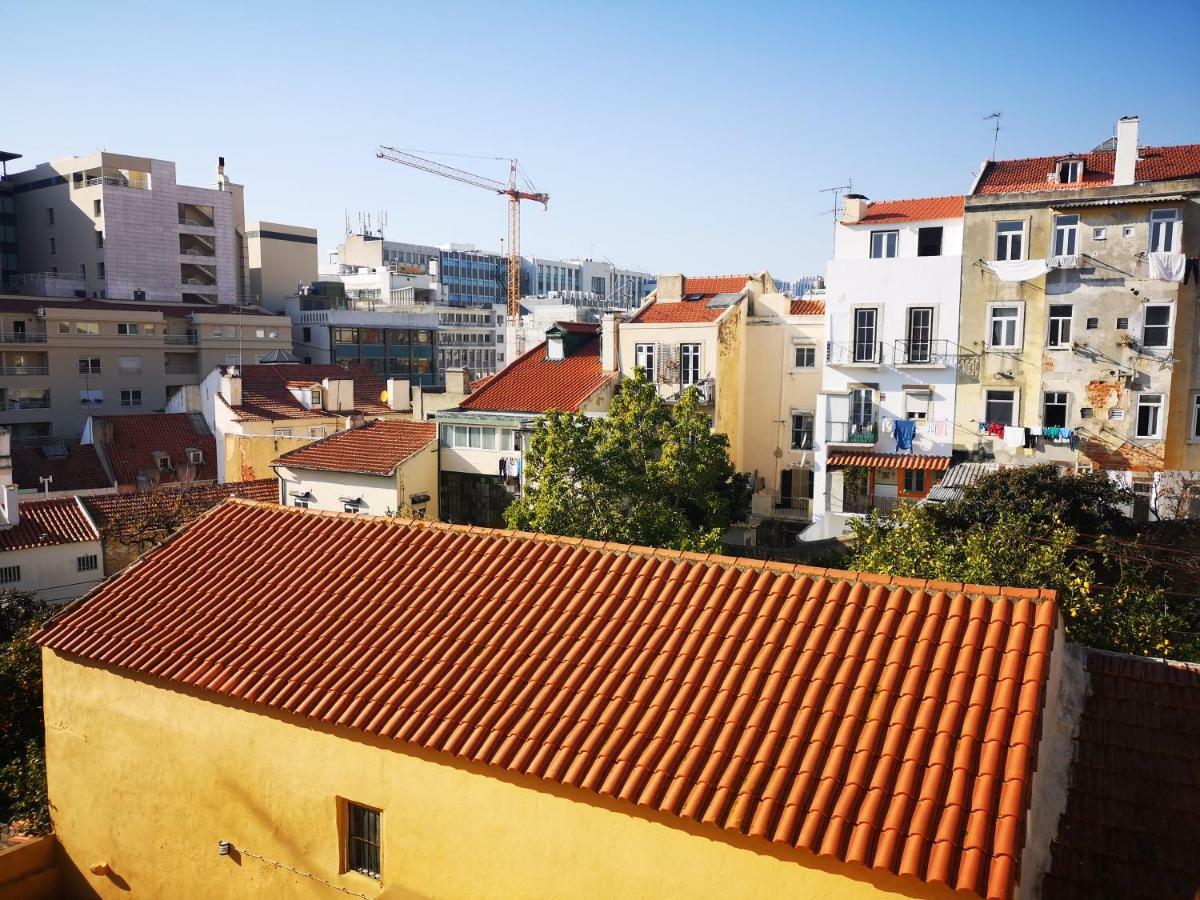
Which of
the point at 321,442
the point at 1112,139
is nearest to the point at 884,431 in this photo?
the point at 1112,139

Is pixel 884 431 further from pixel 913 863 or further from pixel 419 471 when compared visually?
pixel 913 863

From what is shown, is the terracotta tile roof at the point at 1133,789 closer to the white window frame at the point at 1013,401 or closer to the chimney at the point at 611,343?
the white window frame at the point at 1013,401

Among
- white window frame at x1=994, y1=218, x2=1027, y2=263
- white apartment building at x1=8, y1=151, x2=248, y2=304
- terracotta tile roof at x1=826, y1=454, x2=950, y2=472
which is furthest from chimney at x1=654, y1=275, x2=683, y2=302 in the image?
white apartment building at x1=8, y1=151, x2=248, y2=304

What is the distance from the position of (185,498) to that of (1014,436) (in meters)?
31.2

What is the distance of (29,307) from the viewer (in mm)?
59719

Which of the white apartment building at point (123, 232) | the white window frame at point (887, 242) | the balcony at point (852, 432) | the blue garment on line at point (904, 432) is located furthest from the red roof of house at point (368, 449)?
the white apartment building at point (123, 232)

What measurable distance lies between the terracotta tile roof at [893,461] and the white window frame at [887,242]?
742 cm

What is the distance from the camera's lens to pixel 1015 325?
3272 centimetres

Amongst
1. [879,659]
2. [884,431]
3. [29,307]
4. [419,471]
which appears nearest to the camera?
[879,659]

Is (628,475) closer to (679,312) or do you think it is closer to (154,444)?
(679,312)

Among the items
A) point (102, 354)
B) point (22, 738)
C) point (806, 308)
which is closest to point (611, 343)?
point (806, 308)

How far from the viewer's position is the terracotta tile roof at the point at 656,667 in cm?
715

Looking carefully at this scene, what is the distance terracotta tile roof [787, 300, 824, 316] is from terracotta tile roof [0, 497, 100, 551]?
96.1 feet

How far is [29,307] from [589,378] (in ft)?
137
